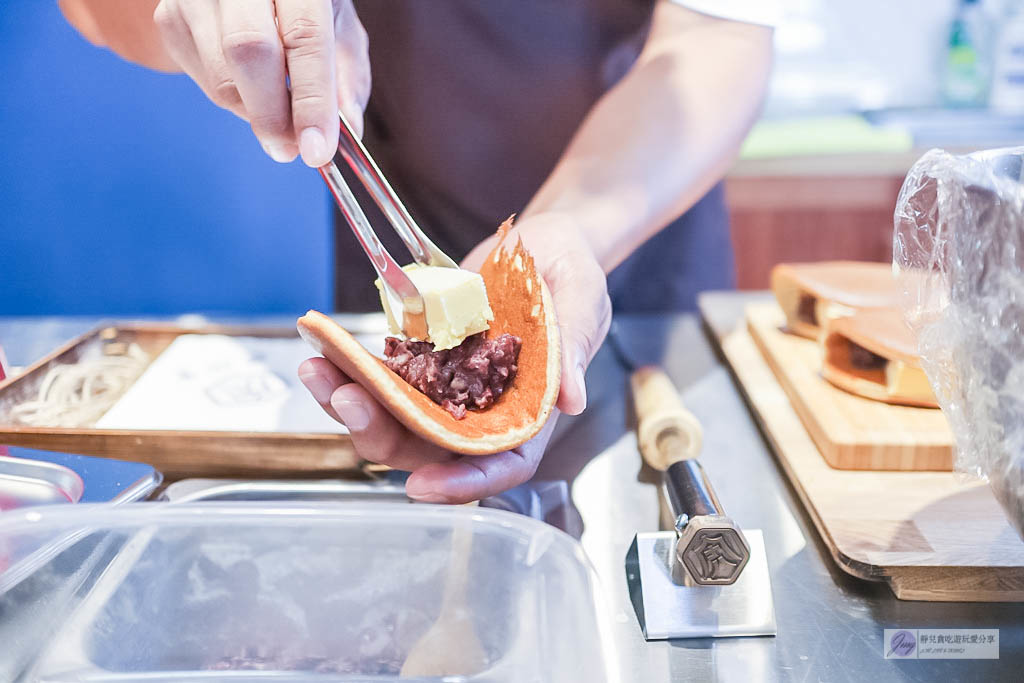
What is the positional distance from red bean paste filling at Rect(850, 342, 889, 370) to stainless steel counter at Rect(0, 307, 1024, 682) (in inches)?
4.9

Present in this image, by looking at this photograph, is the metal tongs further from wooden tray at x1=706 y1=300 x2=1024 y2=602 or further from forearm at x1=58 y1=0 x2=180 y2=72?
wooden tray at x1=706 y1=300 x2=1024 y2=602

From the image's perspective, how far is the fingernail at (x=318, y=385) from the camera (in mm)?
625

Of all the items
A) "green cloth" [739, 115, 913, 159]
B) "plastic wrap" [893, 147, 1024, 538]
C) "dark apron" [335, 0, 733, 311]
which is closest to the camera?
"plastic wrap" [893, 147, 1024, 538]

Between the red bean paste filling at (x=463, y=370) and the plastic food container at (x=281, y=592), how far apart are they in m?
0.10

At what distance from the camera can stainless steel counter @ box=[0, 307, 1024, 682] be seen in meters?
0.55

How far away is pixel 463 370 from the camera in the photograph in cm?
66

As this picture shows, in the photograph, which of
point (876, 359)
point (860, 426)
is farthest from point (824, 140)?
point (860, 426)

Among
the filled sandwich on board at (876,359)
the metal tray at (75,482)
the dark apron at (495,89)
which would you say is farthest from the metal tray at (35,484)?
the filled sandwich on board at (876,359)

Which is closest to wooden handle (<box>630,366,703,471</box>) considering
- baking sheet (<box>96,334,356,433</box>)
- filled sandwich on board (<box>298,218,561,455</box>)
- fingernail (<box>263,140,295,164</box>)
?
filled sandwich on board (<box>298,218,561,455</box>)

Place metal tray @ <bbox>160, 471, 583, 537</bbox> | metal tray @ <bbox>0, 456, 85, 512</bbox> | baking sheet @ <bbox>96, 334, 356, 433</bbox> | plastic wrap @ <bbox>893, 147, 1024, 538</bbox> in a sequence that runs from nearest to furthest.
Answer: plastic wrap @ <bbox>893, 147, 1024, 538</bbox> → metal tray @ <bbox>0, 456, 85, 512</bbox> → metal tray @ <bbox>160, 471, 583, 537</bbox> → baking sheet @ <bbox>96, 334, 356, 433</bbox>

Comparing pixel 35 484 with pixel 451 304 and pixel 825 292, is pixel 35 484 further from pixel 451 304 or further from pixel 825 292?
pixel 825 292

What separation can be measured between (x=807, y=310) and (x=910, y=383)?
220mm

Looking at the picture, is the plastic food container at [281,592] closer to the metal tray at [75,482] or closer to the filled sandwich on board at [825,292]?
the metal tray at [75,482]

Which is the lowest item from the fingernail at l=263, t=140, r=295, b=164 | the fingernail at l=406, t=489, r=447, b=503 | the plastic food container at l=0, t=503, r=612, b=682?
the plastic food container at l=0, t=503, r=612, b=682
